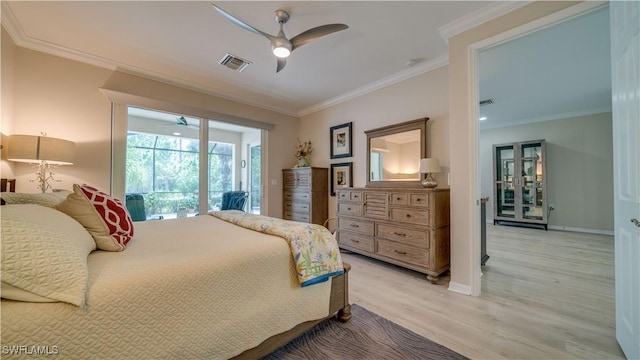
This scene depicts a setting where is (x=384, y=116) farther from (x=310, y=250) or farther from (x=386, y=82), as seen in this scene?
(x=310, y=250)

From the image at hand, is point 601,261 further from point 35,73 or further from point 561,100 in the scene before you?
point 35,73

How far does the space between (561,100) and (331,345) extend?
19.5 ft

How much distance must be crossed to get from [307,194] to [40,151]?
3238 millimetres

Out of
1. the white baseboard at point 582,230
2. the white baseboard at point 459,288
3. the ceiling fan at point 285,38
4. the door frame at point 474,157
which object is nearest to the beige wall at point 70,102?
the ceiling fan at point 285,38

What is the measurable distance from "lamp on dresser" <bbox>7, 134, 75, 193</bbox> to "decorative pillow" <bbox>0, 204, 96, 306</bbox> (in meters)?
1.97

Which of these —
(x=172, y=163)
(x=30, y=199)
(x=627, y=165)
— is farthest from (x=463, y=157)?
(x=172, y=163)

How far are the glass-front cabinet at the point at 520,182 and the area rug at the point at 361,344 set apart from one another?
Answer: 5.70 metres

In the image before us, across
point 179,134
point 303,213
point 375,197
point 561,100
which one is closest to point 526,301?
point 375,197

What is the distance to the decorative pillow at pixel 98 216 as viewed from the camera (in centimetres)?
128

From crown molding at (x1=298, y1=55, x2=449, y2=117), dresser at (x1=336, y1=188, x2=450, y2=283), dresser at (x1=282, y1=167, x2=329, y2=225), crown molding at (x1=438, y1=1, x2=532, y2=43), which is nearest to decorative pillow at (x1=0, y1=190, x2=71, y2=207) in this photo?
dresser at (x1=336, y1=188, x2=450, y2=283)

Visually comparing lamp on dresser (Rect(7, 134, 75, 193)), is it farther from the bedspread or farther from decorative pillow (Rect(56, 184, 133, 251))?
the bedspread

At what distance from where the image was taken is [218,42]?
268 cm

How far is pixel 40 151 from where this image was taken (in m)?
2.26

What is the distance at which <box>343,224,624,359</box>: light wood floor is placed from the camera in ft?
5.18
